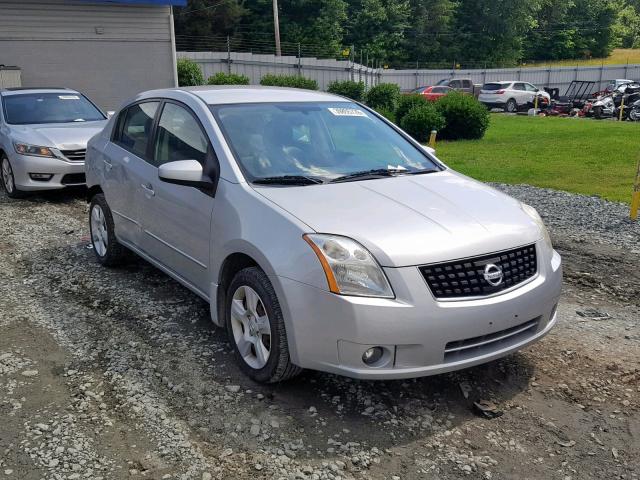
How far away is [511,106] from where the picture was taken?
33.3 meters

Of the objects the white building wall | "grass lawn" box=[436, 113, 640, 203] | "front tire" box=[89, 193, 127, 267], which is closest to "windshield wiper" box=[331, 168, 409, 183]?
"front tire" box=[89, 193, 127, 267]

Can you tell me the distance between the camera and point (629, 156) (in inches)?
531

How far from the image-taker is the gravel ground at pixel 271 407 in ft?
10.3

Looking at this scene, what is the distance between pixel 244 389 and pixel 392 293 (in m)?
1.17

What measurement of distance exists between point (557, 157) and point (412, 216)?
11184 mm

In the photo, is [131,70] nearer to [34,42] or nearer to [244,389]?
[34,42]

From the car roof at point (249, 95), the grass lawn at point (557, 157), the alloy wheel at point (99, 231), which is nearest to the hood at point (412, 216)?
the car roof at point (249, 95)

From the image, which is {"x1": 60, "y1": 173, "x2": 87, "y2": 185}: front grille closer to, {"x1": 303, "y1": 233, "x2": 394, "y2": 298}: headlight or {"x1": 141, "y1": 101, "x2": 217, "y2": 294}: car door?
{"x1": 141, "y1": 101, "x2": 217, "y2": 294}: car door

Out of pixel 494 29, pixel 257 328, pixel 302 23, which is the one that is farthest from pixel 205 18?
pixel 257 328

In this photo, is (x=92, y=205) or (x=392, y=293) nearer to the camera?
(x=392, y=293)

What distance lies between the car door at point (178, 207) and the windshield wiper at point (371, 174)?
0.88 m

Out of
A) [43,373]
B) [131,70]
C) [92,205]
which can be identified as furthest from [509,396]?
[131,70]

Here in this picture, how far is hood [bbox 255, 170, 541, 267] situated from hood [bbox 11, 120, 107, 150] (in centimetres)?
637

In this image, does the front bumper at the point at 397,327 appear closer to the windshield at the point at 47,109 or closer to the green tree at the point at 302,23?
the windshield at the point at 47,109
